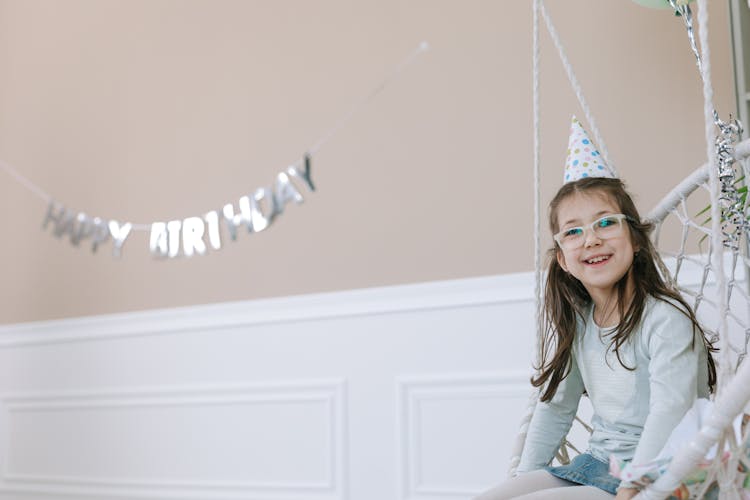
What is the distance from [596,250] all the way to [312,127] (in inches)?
54.7

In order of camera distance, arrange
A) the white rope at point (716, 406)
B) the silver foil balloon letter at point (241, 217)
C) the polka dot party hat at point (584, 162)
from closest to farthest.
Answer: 1. the white rope at point (716, 406)
2. the polka dot party hat at point (584, 162)
3. the silver foil balloon letter at point (241, 217)

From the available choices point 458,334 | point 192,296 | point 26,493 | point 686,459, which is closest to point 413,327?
point 458,334

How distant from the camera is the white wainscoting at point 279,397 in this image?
82.1 inches

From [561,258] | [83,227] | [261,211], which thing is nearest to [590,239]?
[561,258]

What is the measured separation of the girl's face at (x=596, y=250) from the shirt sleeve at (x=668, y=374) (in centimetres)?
10

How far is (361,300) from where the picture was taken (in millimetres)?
2266

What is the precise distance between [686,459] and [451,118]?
148cm

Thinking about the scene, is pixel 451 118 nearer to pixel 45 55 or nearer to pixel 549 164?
pixel 549 164

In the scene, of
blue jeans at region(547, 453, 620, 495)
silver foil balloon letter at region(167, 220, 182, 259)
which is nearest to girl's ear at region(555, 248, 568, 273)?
blue jeans at region(547, 453, 620, 495)

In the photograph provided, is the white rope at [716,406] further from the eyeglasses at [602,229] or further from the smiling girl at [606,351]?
the eyeglasses at [602,229]

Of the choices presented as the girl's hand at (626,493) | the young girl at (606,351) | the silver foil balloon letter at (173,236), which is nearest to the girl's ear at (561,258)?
the young girl at (606,351)

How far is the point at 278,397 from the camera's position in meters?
2.38

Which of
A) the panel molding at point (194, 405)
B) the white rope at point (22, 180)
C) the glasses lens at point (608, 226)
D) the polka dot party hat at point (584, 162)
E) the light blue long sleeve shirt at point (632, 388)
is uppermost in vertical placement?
the white rope at point (22, 180)

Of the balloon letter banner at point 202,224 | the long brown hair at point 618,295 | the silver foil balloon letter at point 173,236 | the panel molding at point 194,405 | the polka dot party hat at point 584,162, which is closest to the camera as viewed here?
the long brown hair at point 618,295
